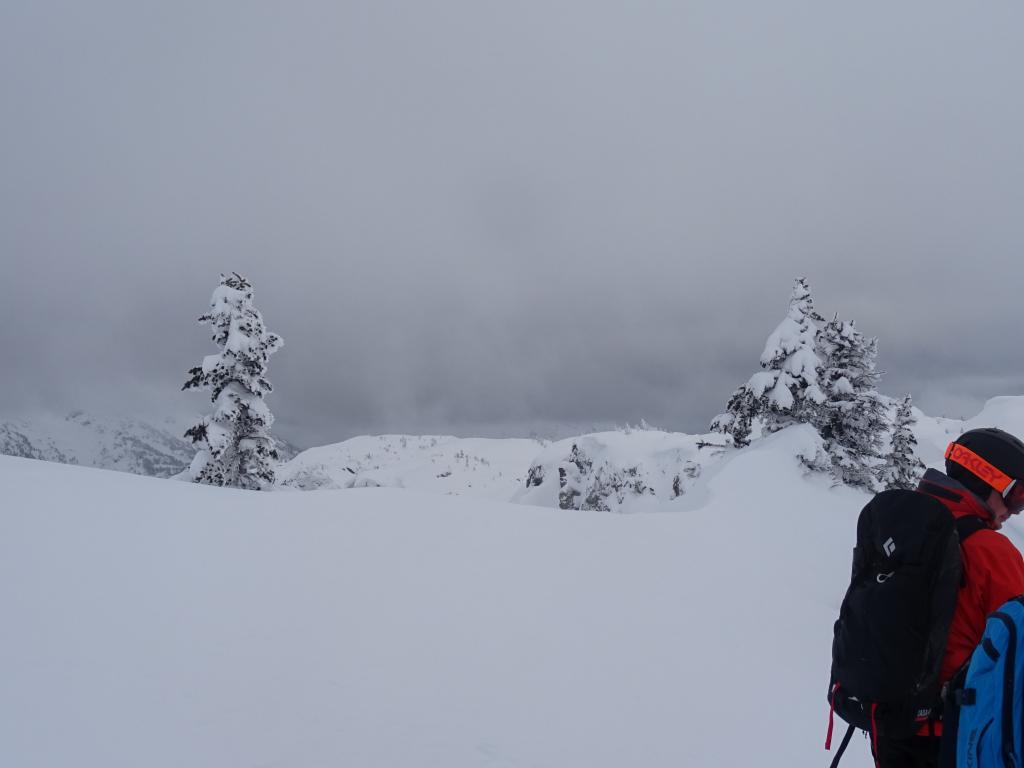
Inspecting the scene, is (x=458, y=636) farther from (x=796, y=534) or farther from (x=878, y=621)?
(x=796, y=534)

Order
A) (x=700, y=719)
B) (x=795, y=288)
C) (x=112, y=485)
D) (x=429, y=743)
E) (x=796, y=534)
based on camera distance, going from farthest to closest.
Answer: (x=795, y=288)
(x=796, y=534)
(x=112, y=485)
(x=700, y=719)
(x=429, y=743)

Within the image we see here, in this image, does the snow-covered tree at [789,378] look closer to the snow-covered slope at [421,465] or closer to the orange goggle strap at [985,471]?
the snow-covered slope at [421,465]

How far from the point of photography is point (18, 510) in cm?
660

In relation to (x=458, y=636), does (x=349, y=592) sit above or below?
above

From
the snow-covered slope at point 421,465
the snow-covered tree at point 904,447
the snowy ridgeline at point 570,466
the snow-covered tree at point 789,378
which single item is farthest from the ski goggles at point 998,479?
the snow-covered tree at point 904,447

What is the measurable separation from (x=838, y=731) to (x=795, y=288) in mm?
17496

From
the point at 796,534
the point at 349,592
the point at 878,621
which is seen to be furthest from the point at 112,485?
the point at 796,534

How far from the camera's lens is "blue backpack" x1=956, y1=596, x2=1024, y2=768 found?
1927 mm

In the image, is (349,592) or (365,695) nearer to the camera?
(365,695)

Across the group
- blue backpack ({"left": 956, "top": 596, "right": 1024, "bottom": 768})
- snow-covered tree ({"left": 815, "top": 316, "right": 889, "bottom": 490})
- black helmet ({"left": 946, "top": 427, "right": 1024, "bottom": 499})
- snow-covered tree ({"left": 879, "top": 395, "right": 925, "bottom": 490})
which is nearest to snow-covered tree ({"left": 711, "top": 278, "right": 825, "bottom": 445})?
snow-covered tree ({"left": 815, "top": 316, "right": 889, "bottom": 490})

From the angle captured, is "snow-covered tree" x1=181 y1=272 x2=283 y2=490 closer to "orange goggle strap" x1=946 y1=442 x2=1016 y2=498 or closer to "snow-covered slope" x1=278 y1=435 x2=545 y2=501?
"snow-covered slope" x1=278 y1=435 x2=545 y2=501

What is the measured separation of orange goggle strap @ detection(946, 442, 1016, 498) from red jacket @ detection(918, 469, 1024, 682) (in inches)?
9.4

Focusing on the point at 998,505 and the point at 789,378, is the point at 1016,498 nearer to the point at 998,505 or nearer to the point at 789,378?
the point at 998,505

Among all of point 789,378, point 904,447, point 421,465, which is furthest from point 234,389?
point 904,447
